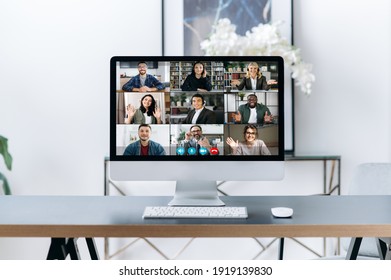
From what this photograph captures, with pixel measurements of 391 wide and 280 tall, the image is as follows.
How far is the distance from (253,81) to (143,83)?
35 centimetres

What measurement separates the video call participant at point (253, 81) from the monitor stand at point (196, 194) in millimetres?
334

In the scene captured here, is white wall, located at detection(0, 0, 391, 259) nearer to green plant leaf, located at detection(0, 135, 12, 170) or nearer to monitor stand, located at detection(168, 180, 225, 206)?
green plant leaf, located at detection(0, 135, 12, 170)

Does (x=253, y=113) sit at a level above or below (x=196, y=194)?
above

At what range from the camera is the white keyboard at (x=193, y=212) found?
173 centimetres

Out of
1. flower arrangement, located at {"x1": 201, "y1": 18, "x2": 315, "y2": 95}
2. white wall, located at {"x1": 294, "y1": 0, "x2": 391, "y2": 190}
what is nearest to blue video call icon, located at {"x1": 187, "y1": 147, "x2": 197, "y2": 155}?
flower arrangement, located at {"x1": 201, "y1": 18, "x2": 315, "y2": 95}

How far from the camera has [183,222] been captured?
1.67m

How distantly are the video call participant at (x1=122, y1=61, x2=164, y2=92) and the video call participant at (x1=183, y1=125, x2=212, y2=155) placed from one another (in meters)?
0.18

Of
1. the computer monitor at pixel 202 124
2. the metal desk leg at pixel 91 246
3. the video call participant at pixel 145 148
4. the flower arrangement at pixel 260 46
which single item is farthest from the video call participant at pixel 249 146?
the flower arrangement at pixel 260 46

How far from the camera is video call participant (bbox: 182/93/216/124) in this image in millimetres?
1909

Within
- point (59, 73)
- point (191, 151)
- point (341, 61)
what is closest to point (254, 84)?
point (191, 151)

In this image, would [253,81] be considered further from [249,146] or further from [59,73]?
[59,73]

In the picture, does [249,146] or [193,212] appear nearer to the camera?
A: [193,212]

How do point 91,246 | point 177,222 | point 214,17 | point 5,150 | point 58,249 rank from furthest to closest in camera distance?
point 214,17 < point 5,150 < point 91,246 < point 58,249 < point 177,222
